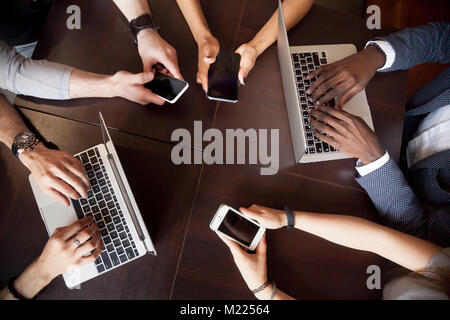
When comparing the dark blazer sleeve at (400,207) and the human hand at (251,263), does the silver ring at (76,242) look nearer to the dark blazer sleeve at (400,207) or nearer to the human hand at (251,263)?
the human hand at (251,263)

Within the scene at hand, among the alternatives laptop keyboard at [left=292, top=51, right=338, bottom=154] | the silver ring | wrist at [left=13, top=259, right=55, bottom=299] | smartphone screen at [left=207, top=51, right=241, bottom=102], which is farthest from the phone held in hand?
wrist at [left=13, top=259, right=55, bottom=299]

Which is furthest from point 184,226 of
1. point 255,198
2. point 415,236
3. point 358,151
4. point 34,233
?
point 415,236

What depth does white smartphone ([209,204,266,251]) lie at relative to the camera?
36.5 inches

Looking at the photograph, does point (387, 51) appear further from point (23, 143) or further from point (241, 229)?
point (23, 143)

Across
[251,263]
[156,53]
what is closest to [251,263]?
[251,263]

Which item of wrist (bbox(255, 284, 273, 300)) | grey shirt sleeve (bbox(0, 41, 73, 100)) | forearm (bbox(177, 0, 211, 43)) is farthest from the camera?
forearm (bbox(177, 0, 211, 43))

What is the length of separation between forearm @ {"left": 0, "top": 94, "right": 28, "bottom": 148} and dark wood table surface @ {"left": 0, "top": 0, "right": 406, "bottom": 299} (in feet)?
0.15

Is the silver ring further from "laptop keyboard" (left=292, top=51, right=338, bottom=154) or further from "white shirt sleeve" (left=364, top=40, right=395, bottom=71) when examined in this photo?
"white shirt sleeve" (left=364, top=40, right=395, bottom=71)

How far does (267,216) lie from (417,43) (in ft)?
3.05

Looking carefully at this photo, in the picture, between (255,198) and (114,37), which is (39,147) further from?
(255,198)

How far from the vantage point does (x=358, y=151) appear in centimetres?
98

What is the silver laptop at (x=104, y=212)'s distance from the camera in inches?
35.6

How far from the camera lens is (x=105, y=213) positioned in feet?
3.09

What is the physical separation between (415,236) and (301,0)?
3.25 feet
